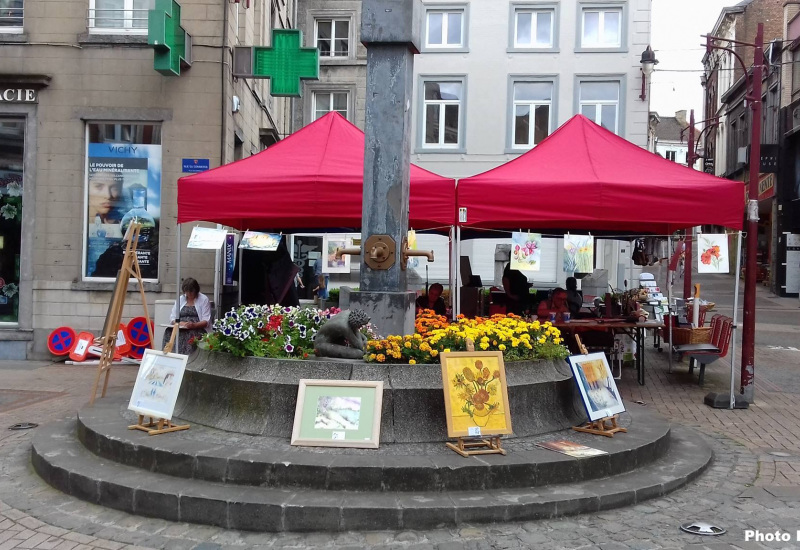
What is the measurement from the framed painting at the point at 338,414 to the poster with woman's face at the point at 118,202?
7790 millimetres

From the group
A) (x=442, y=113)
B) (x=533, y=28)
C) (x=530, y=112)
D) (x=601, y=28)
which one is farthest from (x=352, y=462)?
(x=601, y=28)

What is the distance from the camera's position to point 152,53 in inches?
510

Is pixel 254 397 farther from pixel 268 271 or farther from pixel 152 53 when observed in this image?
pixel 152 53

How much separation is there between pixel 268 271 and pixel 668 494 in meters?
7.86

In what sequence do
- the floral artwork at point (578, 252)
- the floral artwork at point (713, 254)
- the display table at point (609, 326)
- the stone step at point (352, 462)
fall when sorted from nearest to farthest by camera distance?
1. the stone step at point (352, 462)
2. the floral artwork at point (713, 254)
3. the floral artwork at point (578, 252)
4. the display table at point (609, 326)

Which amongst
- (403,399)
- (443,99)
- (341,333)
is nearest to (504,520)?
(403,399)

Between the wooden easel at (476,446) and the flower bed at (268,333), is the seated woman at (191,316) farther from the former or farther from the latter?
the wooden easel at (476,446)

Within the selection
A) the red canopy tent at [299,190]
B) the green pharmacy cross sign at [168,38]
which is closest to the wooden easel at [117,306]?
the red canopy tent at [299,190]

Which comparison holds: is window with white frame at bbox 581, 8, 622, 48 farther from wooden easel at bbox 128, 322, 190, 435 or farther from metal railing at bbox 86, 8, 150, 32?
wooden easel at bbox 128, 322, 190, 435

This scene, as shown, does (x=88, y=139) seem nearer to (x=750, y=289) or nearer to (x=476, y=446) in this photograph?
(x=476, y=446)

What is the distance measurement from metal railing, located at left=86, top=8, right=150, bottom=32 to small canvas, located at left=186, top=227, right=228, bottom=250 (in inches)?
162

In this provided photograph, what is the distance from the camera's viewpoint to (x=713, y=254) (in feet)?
32.6

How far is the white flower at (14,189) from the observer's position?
43.0ft

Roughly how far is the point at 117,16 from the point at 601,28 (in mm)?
15211
